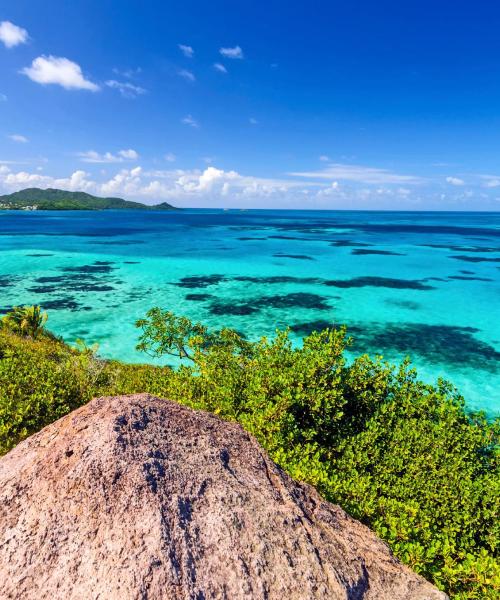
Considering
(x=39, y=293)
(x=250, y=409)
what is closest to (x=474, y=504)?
(x=250, y=409)

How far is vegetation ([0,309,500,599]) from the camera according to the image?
6.52m

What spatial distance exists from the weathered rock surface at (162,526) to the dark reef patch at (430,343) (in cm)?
2132

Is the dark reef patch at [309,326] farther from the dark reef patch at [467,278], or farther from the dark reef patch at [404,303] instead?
the dark reef patch at [467,278]

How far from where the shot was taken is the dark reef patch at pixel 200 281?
42.9 meters

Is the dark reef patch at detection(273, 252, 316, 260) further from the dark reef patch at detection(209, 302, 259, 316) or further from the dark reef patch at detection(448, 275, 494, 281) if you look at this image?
the dark reef patch at detection(209, 302, 259, 316)

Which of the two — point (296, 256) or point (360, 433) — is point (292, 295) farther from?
point (360, 433)

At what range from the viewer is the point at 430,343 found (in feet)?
88.4

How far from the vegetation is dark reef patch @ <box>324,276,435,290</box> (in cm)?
3470

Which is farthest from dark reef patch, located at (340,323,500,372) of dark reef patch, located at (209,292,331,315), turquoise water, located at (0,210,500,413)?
dark reef patch, located at (209,292,331,315)

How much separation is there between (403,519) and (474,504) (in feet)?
6.15

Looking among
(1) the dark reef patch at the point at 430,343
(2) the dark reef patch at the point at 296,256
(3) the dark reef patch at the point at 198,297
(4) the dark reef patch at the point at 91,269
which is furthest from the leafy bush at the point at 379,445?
(2) the dark reef patch at the point at 296,256

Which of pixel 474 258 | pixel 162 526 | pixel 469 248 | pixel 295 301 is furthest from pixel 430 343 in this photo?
pixel 469 248

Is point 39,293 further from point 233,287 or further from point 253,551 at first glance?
point 253,551

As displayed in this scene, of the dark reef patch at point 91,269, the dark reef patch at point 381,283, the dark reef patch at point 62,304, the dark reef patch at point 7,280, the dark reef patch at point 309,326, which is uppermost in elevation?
the dark reef patch at point 62,304
